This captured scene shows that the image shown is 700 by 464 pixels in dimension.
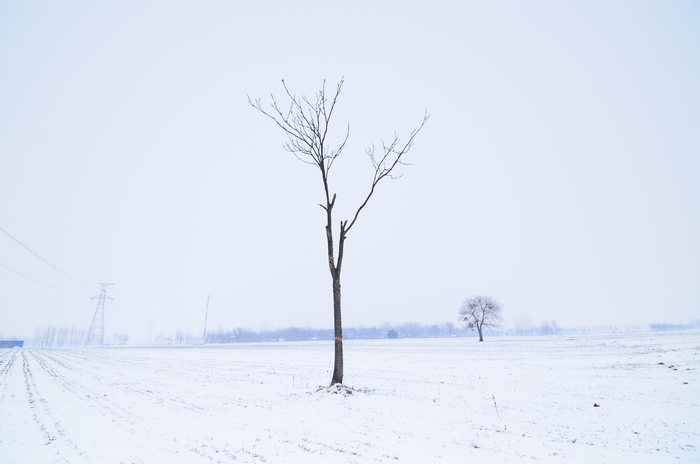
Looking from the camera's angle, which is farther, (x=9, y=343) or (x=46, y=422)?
(x=9, y=343)

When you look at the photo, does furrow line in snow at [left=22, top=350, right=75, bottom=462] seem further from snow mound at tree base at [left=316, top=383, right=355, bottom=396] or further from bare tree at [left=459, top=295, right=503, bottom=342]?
bare tree at [left=459, top=295, right=503, bottom=342]

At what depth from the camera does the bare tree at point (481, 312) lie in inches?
2557

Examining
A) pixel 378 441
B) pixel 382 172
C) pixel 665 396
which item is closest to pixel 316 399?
pixel 378 441

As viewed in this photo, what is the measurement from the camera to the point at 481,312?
66438 millimetres

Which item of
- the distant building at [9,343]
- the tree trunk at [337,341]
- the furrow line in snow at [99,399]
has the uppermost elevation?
the tree trunk at [337,341]

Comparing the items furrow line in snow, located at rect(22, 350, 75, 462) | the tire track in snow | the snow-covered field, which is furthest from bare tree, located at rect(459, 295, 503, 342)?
furrow line in snow, located at rect(22, 350, 75, 462)

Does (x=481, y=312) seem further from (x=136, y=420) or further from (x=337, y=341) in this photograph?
(x=136, y=420)

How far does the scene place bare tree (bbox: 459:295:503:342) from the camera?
6494 cm

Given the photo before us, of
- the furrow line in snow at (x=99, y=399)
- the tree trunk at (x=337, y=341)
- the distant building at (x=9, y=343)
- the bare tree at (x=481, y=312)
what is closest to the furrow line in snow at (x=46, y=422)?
the furrow line in snow at (x=99, y=399)

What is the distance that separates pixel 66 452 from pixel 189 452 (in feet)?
8.37

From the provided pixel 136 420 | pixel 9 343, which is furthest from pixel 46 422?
pixel 9 343

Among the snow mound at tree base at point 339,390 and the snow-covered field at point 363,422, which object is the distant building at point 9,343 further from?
the snow mound at tree base at point 339,390

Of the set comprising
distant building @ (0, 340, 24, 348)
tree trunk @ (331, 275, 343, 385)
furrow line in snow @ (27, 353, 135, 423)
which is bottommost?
distant building @ (0, 340, 24, 348)

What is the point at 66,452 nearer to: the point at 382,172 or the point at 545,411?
the point at 545,411
